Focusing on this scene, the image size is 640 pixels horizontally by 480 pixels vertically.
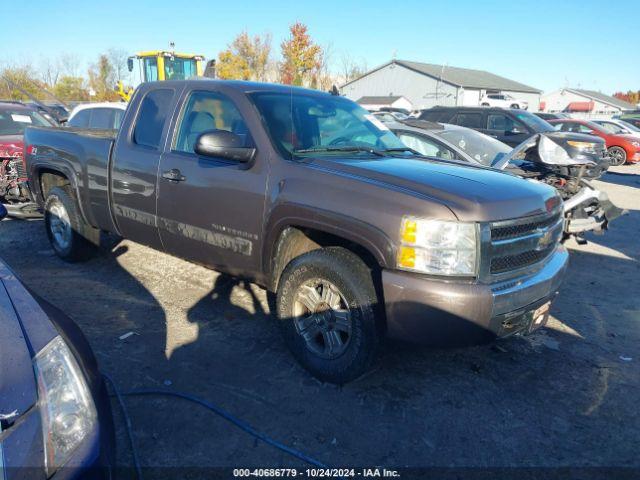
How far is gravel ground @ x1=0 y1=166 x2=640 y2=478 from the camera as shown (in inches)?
106

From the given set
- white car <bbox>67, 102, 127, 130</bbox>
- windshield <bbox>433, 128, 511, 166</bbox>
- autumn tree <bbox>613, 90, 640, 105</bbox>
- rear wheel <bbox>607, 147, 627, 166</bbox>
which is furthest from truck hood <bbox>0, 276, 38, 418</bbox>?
autumn tree <bbox>613, 90, 640, 105</bbox>

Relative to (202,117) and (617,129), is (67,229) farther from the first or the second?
(617,129)

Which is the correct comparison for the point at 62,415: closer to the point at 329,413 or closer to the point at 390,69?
the point at 329,413

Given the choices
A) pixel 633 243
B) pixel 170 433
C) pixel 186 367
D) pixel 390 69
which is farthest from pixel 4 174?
pixel 390 69

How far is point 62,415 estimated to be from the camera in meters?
1.68

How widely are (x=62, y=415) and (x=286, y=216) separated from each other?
5.97 feet

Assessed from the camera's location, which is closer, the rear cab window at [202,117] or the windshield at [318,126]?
the windshield at [318,126]

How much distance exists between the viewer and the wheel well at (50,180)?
5441 mm

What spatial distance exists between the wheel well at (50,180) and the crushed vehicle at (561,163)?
417 centimetres

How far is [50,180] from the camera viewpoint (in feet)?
18.5

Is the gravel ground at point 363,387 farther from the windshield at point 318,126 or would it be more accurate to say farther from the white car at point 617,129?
the white car at point 617,129

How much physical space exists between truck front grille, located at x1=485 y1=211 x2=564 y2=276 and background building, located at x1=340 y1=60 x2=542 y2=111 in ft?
151

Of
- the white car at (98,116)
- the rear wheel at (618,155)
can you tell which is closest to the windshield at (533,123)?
the rear wheel at (618,155)

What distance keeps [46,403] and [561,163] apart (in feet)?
19.9
